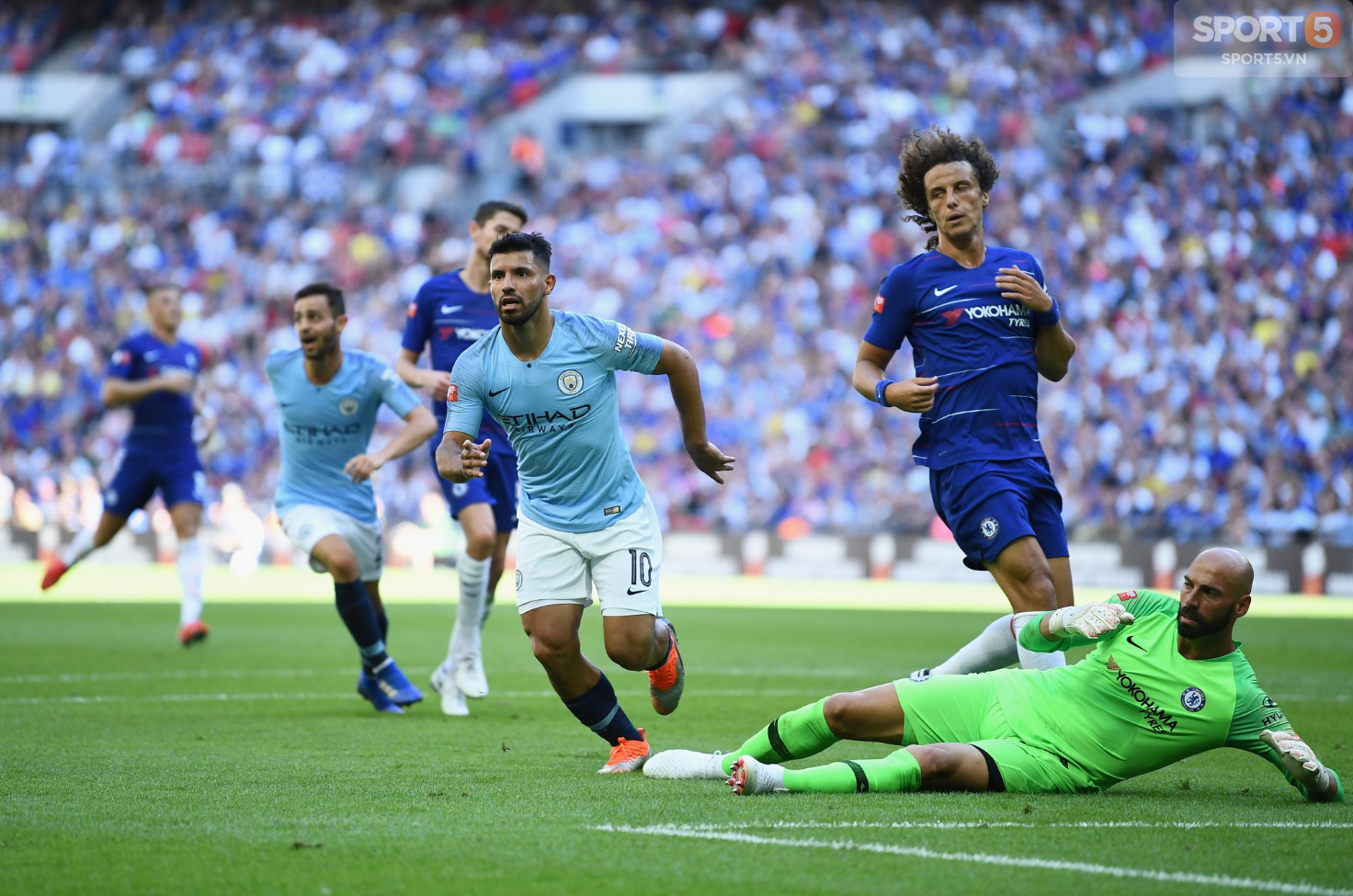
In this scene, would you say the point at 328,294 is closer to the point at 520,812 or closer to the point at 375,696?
the point at 375,696

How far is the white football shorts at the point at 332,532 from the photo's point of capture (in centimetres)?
908

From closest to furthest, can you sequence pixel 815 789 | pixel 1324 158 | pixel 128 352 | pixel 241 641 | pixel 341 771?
pixel 815 789 → pixel 341 771 → pixel 128 352 → pixel 241 641 → pixel 1324 158

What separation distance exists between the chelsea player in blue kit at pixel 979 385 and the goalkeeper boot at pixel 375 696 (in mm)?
3814

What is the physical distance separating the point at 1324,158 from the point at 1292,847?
2549 centimetres

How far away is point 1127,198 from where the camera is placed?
2870 cm

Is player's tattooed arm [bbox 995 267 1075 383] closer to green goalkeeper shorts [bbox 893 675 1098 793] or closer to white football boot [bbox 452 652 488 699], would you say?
green goalkeeper shorts [bbox 893 675 1098 793]

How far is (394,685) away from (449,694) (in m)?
0.33

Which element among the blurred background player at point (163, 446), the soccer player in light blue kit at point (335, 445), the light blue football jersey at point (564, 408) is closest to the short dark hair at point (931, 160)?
the light blue football jersey at point (564, 408)

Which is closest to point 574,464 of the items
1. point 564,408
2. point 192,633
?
point 564,408

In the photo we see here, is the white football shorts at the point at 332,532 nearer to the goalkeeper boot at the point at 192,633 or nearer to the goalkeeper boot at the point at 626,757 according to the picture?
the goalkeeper boot at the point at 626,757

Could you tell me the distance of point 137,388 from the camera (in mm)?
12547

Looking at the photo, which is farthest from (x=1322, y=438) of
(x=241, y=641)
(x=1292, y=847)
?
(x=1292, y=847)

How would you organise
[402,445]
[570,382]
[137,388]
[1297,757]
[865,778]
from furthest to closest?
[137,388] → [402,445] → [570,382] → [865,778] → [1297,757]

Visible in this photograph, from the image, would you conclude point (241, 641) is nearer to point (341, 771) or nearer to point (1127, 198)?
point (341, 771)
